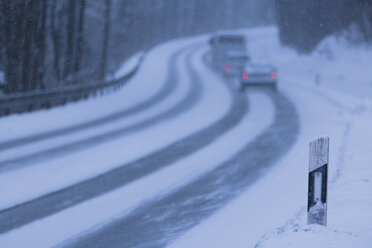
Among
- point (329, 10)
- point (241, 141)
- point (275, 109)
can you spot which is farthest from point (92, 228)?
point (329, 10)

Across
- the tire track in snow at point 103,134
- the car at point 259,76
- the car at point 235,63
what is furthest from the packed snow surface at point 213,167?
the car at point 235,63

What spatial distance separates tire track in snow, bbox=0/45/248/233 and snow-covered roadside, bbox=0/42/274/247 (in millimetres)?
211

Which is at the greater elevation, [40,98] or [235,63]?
[235,63]

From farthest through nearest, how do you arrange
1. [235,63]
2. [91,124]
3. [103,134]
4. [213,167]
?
[235,63] < [91,124] < [103,134] < [213,167]

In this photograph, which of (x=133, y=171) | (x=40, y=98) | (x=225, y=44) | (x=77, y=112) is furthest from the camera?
(x=225, y=44)

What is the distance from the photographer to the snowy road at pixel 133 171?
702cm

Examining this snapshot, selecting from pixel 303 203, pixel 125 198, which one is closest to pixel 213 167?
pixel 125 198

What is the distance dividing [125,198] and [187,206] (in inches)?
42.8

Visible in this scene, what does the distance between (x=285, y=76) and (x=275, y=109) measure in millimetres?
16813

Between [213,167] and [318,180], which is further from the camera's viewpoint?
[213,167]

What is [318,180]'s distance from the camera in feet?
18.1

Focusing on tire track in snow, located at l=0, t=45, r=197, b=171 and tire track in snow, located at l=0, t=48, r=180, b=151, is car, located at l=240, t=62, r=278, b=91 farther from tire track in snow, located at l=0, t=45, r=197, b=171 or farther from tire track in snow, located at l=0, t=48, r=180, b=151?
tire track in snow, located at l=0, t=48, r=180, b=151

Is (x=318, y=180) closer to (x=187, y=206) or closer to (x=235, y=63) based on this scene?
(x=187, y=206)

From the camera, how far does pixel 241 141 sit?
44.3 ft
